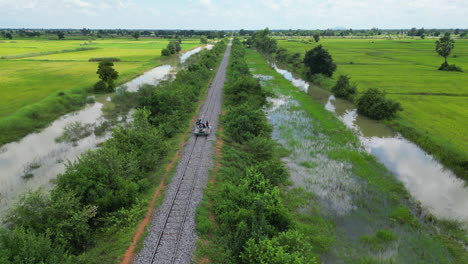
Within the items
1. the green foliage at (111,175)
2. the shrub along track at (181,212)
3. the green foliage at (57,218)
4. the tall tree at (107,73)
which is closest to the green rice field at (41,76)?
the tall tree at (107,73)

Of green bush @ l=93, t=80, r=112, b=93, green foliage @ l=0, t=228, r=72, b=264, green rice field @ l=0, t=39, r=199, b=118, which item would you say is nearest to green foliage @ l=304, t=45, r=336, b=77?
green rice field @ l=0, t=39, r=199, b=118

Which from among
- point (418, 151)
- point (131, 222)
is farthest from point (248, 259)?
point (418, 151)

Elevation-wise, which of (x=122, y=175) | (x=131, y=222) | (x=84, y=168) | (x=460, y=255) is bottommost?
(x=460, y=255)

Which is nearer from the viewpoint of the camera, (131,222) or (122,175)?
(131,222)

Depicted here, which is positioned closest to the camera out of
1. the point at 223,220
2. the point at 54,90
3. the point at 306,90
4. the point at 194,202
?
the point at 223,220

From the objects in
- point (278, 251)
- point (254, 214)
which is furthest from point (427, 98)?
point (278, 251)

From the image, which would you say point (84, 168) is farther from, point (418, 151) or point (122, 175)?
point (418, 151)
